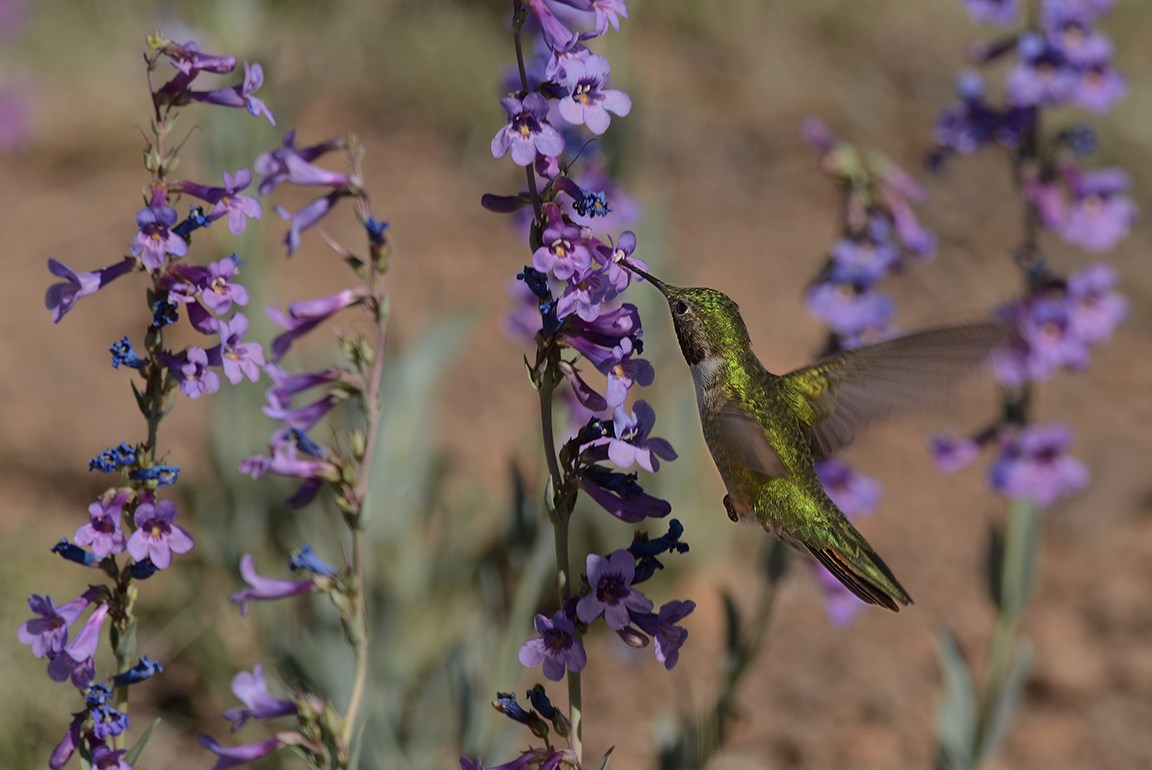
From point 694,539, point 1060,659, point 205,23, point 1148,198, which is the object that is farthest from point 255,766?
point 1148,198

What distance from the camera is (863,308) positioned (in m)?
3.17

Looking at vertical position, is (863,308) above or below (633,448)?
above

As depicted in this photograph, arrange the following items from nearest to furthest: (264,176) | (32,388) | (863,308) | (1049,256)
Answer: (264,176), (863,308), (32,388), (1049,256)

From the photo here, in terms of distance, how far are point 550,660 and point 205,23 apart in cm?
477

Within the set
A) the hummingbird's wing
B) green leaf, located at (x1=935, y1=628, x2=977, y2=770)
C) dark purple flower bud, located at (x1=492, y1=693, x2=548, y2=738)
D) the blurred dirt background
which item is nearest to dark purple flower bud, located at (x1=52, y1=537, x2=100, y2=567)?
dark purple flower bud, located at (x1=492, y1=693, x2=548, y2=738)

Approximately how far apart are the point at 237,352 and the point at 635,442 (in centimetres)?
61

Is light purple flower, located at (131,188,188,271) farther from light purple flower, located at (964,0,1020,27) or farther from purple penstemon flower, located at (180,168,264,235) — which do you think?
light purple flower, located at (964,0,1020,27)

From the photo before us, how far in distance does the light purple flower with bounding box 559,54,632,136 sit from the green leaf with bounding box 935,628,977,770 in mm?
1988

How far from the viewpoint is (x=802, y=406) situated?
2.58 metres

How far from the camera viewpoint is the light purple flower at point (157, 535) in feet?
5.85

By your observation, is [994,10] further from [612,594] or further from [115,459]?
[115,459]

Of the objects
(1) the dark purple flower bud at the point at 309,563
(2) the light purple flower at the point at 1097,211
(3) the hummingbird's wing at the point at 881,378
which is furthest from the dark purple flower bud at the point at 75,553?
(2) the light purple flower at the point at 1097,211

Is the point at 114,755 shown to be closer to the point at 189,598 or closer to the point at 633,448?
the point at 633,448

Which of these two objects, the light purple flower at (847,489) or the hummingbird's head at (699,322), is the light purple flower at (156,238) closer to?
the hummingbird's head at (699,322)
